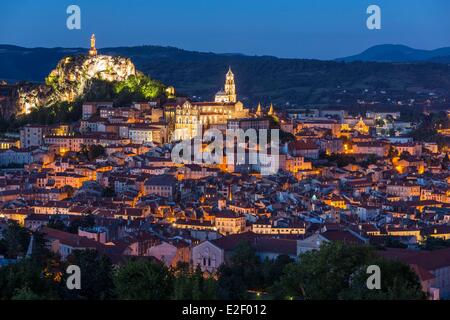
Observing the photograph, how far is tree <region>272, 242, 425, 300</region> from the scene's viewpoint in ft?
47.9

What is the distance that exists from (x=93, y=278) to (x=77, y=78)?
30.8 meters

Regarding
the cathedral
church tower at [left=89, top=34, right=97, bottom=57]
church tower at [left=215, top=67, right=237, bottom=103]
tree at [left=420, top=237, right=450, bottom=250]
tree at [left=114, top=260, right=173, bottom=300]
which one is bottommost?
tree at [left=420, top=237, right=450, bottom=250]

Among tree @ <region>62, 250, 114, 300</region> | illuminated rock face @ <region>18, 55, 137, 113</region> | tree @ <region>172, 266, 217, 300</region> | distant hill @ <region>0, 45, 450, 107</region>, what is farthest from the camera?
distant hill @ <region>0, 45, 450, 107</region>

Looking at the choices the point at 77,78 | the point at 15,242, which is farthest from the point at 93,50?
the point at 15,242

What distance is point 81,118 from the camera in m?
45.2

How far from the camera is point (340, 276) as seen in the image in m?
15.6

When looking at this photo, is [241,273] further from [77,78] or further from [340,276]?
[77,78]

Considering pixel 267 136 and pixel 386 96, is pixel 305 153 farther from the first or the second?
pixel 386 96

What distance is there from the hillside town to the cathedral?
0.05 metres

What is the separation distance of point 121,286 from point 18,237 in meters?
8.46

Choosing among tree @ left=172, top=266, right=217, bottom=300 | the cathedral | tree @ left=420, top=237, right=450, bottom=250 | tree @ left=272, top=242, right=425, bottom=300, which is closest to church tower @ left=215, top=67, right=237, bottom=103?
the cathedral

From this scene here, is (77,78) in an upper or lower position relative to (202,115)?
upper

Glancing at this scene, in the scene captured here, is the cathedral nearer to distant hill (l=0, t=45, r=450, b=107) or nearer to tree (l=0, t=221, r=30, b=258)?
tree (l=0, t=221, r=30, b=258)
